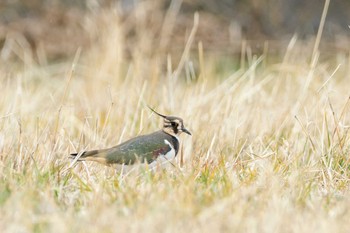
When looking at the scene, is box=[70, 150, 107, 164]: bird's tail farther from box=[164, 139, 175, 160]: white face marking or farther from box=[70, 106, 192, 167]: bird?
box=[164, 139, 175, 160]: white face marking

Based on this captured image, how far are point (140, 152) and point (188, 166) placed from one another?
1.00ft

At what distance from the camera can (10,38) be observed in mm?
11383

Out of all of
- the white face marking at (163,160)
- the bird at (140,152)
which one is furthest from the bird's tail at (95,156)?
the white face marking at (163,160)

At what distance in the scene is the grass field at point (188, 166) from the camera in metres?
3.58

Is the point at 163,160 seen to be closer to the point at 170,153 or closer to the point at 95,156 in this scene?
the point at 170,153

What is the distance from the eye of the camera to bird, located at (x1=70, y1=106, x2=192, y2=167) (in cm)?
481

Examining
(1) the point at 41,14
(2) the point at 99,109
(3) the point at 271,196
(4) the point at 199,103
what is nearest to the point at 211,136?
(4) the point at 199,103

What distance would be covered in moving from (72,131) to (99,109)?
55 centimetres

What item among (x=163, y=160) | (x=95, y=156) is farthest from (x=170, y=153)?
(x=95, y=156)

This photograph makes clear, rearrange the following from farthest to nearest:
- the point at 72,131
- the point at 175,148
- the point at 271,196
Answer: the point at 72,131, the point at 175,148, the point at 271,196

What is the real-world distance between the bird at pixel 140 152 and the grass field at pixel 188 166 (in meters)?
0.08

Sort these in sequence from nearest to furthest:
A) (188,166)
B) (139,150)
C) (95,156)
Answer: (95,156) < (139,150) < (188,166)

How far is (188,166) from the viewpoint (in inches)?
198

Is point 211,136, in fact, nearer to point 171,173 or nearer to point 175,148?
point 175,148
